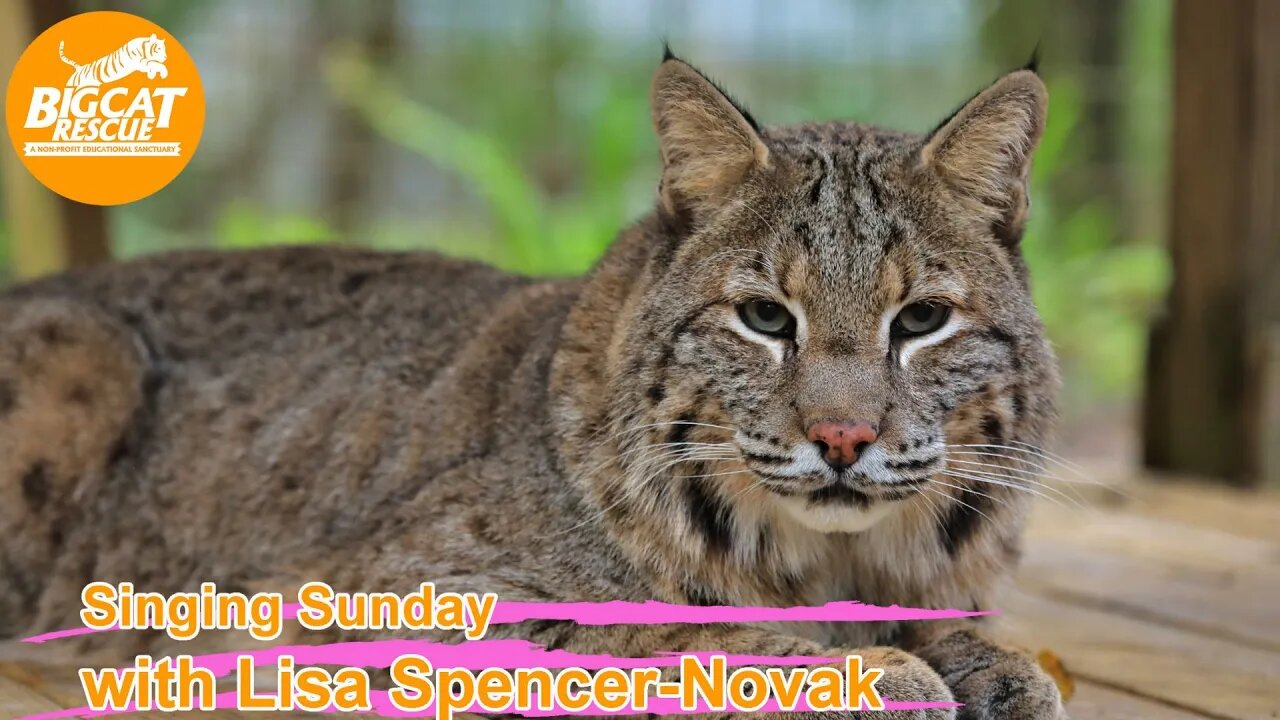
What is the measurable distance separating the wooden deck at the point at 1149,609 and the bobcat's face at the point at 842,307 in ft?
2.45

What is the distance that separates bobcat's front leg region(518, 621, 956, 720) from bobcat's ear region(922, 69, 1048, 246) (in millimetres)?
939

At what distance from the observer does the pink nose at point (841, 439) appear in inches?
102

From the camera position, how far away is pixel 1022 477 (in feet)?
9.96

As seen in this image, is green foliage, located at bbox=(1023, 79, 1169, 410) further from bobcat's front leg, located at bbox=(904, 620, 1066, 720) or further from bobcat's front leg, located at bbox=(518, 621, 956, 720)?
bobcat's front leg, located at bbox=(518, 621, 956, 720)

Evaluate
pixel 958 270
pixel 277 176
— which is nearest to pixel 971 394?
pixel 958 270

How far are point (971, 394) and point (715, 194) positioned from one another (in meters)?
0.67

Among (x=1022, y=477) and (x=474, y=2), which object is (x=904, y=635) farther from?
(x=474, y=2)

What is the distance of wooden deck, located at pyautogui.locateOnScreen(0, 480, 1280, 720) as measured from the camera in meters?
3.19

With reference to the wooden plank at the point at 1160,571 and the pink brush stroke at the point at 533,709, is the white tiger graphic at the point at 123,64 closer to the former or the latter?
the pink brush stroke at the point at 533,709

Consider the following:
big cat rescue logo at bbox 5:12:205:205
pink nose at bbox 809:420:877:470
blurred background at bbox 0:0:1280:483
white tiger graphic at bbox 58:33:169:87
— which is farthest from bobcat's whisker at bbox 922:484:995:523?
blurred background at bbox 0:0:1280:483

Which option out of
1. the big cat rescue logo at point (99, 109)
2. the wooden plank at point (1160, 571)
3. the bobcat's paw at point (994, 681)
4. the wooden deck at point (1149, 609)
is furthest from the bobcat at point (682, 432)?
the wooden plank at point (1160, 571)

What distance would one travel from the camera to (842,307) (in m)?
2.76

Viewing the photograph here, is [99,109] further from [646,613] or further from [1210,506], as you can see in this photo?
[1210,506]

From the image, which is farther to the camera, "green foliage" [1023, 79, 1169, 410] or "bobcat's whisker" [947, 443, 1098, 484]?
"green foliage" [1023, 79, 1169, 410]
